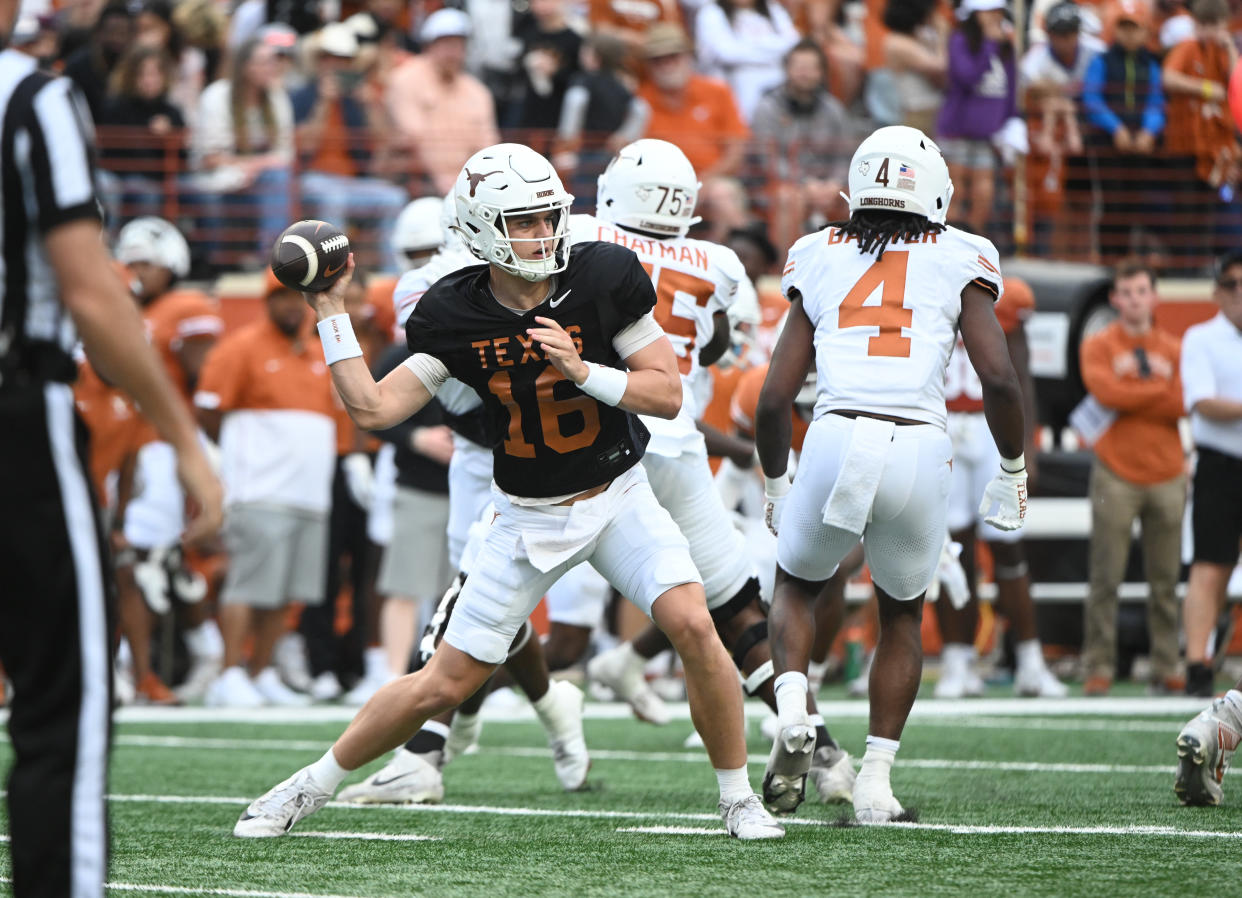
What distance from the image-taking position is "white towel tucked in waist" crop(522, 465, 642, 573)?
196 inches

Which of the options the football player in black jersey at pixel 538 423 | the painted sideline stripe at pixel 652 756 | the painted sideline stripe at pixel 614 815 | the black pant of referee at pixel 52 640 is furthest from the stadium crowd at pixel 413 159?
the black pant of referee at pixel 52 640

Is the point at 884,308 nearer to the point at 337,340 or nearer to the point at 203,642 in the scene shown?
the point at 337,340

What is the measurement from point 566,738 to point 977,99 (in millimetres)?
7961

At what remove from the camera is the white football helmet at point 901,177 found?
17.6 feet

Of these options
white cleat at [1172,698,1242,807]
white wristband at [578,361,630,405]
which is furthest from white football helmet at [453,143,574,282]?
white cleat at [1172,698,1242,807]

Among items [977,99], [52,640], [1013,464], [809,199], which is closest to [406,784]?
[1013,464]

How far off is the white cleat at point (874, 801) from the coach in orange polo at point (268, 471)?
18.3 ft

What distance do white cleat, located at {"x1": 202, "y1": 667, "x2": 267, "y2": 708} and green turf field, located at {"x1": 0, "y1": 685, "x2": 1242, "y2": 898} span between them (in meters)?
1.94

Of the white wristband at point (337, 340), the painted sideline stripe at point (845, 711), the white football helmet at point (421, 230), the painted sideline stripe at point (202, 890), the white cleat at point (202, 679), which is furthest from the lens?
the white cleat at point (202, 679)

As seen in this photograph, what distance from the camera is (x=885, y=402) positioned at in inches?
207

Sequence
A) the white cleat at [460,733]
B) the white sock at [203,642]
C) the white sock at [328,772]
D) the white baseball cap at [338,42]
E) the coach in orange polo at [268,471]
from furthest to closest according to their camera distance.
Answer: the white baseball cap at [338,42] → the white sock at [203,642] → the coach in orange polo at [268,471] → the white cleat at [460,733] → the white sock at [328,772]

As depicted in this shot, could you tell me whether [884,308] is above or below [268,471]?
above

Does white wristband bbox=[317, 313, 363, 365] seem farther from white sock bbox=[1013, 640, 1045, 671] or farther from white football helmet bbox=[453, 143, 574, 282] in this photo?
white sock bbox=[1013, 640, 1045, 671]

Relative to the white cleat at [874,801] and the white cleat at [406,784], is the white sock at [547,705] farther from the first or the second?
the white cleat at [874,801]
